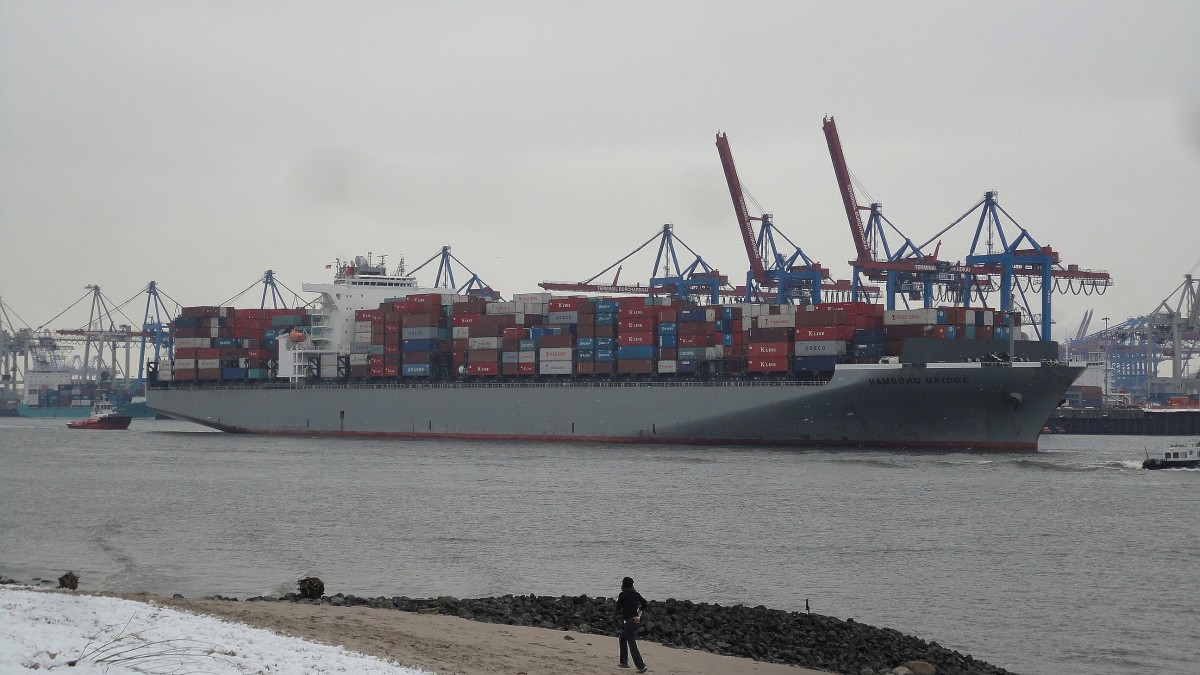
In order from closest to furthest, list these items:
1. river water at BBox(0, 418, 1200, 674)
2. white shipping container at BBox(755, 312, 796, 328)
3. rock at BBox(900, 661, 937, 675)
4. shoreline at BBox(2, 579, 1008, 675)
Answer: shoreline at BBox(2, 579, 1008, 675)
rock at BBox(900, 661, 937, 675)
river water at BBox(0, 418, 1200, 674)
white shipping container at BBox(755, 312, 796, 328)

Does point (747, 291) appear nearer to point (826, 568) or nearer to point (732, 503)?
point (732, 503)

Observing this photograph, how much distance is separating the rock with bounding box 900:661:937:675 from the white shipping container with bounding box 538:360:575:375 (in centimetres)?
4795

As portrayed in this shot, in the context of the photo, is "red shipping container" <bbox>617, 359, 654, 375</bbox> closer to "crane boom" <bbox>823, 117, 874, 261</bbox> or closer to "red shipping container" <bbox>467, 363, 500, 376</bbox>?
"red shipping container" <bbox>467, 363, 500, 376</bbox>

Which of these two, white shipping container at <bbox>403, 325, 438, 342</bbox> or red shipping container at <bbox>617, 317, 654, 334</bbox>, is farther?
white shipping container at <bbox>403, 325, 438, 342</bbox>

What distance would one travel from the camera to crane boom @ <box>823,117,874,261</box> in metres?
75.6

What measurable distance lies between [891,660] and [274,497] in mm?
24770

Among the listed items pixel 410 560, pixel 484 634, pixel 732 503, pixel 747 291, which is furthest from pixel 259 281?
pixel 484 634

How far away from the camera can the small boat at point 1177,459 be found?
158ft

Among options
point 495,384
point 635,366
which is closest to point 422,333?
point 495,384

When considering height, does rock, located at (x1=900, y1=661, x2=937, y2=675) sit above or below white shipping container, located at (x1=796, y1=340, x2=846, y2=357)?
below

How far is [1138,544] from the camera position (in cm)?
2766

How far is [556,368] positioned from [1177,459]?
1149 inches

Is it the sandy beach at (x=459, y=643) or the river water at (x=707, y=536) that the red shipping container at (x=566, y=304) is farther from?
the sandy beach at (x=459, y=643)

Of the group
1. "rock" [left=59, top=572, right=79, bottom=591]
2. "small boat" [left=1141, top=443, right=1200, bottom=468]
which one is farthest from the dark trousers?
"small boat" [left=1141, top=443, right=1200, bottom=468]
